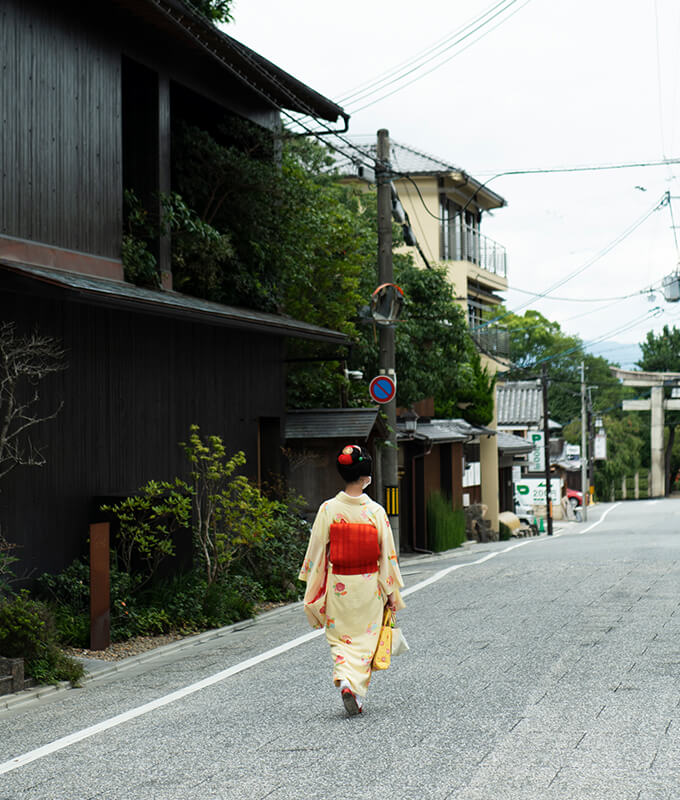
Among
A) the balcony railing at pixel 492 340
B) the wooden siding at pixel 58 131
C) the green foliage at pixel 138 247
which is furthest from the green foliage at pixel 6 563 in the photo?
the balcony railing at pixel 492 340

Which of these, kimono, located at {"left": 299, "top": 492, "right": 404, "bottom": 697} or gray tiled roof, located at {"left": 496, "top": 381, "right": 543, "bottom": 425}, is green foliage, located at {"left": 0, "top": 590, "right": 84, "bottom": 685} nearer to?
kimono, located at {"left": 299, "top": 492, "right": 404, "bottom": 697}

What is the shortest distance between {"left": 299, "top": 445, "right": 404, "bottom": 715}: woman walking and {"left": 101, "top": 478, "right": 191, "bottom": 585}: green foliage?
461cm

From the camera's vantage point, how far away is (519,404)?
63406 mm

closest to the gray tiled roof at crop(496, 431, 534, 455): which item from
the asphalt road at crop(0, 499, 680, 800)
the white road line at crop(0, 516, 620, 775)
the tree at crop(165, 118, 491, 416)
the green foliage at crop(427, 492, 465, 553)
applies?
the green foliage at crop(427, 492, 465, 553)

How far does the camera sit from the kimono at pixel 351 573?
7410mm

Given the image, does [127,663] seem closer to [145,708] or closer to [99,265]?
[145,708]

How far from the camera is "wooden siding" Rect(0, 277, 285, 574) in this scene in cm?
1127

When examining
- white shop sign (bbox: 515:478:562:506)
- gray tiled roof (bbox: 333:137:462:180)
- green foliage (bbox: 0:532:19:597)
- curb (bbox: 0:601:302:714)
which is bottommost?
white shop sign (bbox: 515:478:562:506)

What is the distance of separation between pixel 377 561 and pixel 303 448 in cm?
1297

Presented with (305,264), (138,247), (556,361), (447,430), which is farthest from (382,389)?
(556,361)

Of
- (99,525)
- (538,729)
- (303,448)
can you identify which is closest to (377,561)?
(538,729)

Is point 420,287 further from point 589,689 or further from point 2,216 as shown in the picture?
point 589,689

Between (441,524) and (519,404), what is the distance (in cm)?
3445

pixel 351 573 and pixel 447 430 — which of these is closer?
pixel 351 573
